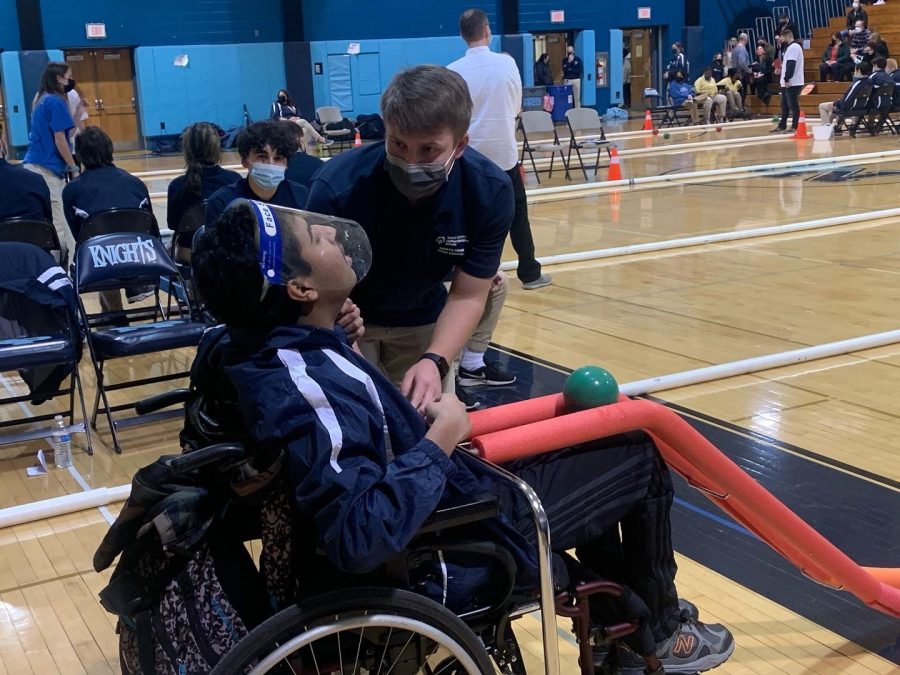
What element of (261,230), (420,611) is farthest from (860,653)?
(261,230)

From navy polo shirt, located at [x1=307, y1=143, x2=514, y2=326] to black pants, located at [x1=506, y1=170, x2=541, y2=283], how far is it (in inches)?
119

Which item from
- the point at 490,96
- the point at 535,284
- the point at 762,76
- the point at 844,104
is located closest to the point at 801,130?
the point at 844,104

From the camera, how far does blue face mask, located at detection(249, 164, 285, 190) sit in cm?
458

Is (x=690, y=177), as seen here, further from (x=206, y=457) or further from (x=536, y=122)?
(x=206, y=457)

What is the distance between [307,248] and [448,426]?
0.41m

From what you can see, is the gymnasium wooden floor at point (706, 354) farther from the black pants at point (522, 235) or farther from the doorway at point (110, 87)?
the doorway at point (110, 87)

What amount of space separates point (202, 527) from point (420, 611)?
→ 0.41 metres

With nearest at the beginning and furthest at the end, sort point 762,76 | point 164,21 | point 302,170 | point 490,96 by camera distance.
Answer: point 302,170, point 490,96, point 164,21, point 762,76

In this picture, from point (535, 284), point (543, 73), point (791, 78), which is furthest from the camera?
point (543, 73)

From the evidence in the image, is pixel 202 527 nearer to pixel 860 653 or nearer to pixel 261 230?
pixel 261 230

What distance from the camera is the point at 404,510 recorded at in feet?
5.54

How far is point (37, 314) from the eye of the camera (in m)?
4.32

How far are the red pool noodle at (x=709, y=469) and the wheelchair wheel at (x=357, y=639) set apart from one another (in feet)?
1.20

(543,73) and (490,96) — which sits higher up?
(543,73)
